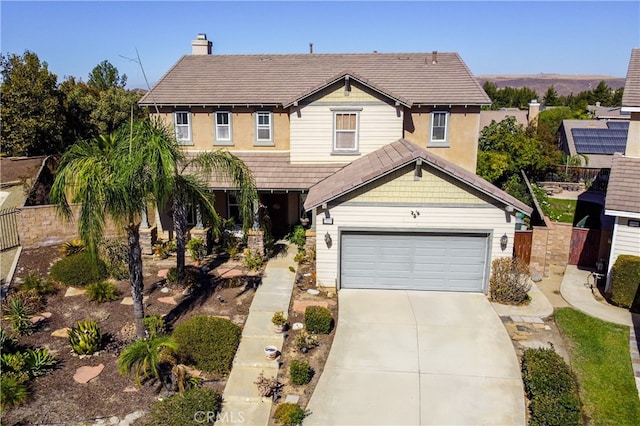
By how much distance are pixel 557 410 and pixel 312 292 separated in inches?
326

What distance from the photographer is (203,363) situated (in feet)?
39.6

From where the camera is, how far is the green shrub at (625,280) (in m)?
15.4

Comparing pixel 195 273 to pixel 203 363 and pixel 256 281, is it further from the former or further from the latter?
pixel 203 363

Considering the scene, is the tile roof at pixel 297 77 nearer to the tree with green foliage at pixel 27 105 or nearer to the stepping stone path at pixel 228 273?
the stepping stone path at pixel 228 273

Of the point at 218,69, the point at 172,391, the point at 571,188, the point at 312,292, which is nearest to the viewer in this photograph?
the point at 172,391

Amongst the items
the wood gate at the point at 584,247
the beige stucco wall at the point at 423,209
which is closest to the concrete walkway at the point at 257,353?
the beige stucco wall at the point at 423,209

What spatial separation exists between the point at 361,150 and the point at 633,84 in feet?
34.3

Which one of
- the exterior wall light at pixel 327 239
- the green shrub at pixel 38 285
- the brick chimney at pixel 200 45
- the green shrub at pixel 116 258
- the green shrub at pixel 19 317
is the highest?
the brick chimney at pixel 200 45

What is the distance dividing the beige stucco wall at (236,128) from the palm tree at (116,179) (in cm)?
900

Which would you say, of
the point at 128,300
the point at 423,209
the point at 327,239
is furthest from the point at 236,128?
the point at 423,209

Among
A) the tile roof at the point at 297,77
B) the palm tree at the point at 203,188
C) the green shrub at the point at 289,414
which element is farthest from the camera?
the tile roof at the point at 297,77

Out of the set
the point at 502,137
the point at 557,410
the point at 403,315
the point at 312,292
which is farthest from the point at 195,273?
the point at 502,137

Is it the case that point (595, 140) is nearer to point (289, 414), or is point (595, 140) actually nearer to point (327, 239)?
point (327, 239)

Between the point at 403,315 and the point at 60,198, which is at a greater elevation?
the point at 60,198
